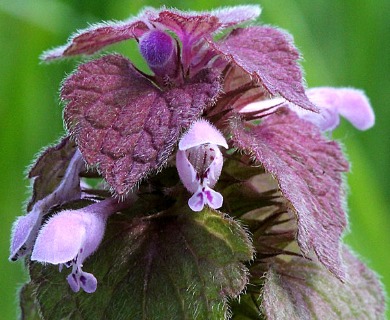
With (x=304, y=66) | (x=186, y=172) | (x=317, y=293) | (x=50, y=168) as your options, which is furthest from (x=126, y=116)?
(x=304, y=66)

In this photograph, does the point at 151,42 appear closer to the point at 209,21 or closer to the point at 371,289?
the point at 209,21

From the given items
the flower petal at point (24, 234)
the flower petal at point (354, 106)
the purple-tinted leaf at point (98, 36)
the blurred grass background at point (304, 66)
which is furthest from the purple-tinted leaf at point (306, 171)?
the blurred grass background at point (304, 66)

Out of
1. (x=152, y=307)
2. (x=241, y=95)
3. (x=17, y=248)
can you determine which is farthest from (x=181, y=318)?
(x=241, y=95)

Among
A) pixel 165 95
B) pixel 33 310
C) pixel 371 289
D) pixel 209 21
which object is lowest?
pixel 33 310

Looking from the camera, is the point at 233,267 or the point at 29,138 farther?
the point at 29,138

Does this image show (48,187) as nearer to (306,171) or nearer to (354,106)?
(306,171)
